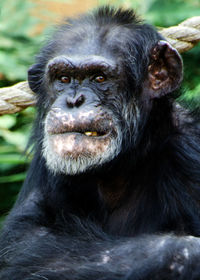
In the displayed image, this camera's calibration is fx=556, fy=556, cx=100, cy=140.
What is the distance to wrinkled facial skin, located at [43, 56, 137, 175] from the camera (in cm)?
423

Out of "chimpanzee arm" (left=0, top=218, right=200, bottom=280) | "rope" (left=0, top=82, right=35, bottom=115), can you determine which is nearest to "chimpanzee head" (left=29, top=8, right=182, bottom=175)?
"rope" (left=0, top=82, right=35, bottom=115)

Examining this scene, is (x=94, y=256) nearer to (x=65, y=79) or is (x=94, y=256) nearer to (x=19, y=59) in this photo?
(x=65, y=79)

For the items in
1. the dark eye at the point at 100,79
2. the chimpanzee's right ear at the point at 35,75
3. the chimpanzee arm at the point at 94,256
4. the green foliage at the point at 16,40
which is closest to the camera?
the chimpanzee arm at the point at 94,256

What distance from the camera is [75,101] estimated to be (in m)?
4.29

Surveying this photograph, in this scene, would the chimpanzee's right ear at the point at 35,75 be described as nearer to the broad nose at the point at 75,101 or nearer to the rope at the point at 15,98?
the rope at the point at 15,98

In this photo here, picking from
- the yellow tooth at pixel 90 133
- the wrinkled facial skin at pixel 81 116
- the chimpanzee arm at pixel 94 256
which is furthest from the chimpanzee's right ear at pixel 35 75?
the chimpanzee arm at pixel 94 256

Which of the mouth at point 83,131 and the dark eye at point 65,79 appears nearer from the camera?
the mouth at point 83,131

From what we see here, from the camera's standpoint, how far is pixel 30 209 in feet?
15.3

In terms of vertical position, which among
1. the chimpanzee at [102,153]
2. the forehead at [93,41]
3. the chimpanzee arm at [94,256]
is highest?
the forehead at [93,41]

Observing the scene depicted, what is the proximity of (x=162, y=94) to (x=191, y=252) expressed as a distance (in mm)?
1524

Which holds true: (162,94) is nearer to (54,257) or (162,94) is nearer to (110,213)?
(110,213)

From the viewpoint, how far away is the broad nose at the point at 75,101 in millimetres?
4285

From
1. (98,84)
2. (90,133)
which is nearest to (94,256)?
(90,133)

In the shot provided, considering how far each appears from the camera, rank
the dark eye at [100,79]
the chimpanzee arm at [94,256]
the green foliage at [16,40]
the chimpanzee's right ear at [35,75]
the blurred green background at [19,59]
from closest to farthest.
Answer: the chimpanzee arm at [94,256]
the dark eye at [100,79]
the chimpanzee's right ear at [35,75]
the blurred green background at [19,59]
the green foliage at [16,40]
